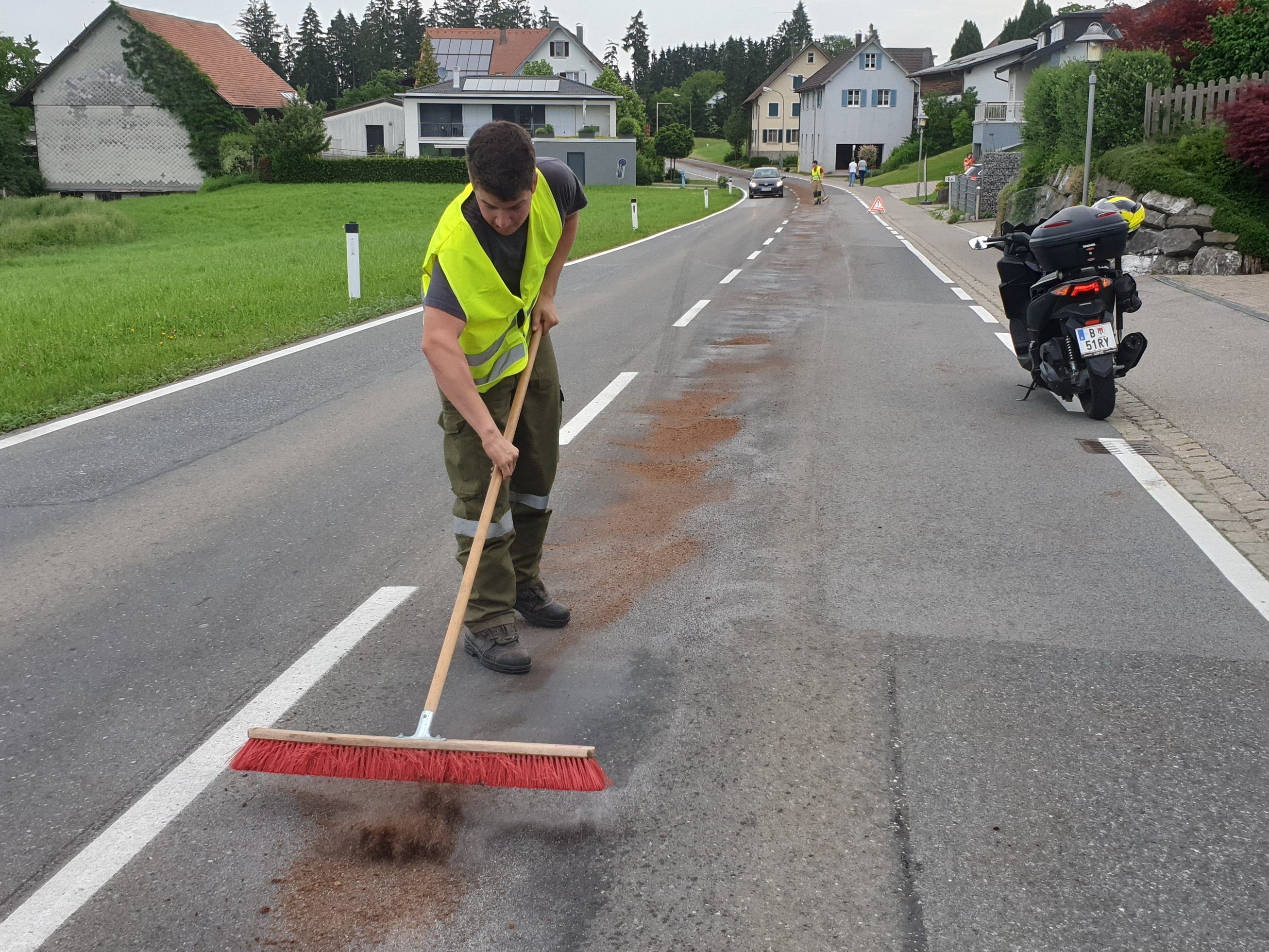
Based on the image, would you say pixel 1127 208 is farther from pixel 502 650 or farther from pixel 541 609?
pixel 502 650

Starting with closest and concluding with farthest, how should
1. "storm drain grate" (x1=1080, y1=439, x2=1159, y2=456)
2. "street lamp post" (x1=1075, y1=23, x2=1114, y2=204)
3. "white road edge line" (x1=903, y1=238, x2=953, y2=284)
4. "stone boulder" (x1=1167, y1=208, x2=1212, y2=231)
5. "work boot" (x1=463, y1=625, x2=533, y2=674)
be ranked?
1. "work boot" (x1=463, y1=625, x2=533, y2=674)
2. "storm drain grate" (x1=1080, y1=439, x2=1159, y2=456)
3. "stone boulder" (x1=1167, y1=208, x2=1212, y2=231)
4. "white road edge line" (x1=903, y1=238, x2=953, y2=284)
5. "street lamp post" (x1=1075, y1=23, x2=1114, y2=204)

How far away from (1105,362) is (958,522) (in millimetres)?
2803

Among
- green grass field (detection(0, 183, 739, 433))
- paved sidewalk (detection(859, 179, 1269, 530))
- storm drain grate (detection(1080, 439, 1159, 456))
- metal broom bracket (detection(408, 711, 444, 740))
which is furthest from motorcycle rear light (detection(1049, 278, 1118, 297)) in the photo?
green grass field (detection(0, 183, 739, 433))

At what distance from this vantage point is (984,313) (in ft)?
44.2

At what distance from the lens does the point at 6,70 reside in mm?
71750

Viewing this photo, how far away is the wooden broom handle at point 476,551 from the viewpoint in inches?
135

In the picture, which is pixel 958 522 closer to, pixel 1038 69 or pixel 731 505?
pixel 731 505

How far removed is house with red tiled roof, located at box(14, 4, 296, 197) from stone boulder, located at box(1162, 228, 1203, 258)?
52.6 metres

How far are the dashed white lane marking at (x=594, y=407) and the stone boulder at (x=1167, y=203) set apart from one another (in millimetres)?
10720

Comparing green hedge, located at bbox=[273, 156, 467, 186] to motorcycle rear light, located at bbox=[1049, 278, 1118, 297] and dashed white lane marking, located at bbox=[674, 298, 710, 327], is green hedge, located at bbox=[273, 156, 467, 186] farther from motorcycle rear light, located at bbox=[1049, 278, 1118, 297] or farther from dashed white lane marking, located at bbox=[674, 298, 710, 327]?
motorcycle rear light, located at bbox=[1049, 278, 1118, 297]

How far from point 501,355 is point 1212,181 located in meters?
16.1

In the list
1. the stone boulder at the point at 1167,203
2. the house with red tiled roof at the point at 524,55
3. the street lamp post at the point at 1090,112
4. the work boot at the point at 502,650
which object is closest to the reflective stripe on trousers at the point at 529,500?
the work boot at the point at 502,650

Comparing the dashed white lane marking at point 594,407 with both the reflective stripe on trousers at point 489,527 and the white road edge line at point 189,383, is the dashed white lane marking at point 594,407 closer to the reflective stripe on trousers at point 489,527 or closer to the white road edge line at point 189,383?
the reflective stripe on trousers at point 489,527

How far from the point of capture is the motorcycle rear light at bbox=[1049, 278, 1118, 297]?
25.1 feet
